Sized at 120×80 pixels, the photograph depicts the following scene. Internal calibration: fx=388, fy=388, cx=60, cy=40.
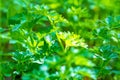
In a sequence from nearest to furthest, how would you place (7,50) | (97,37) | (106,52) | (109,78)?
(106,52), (97,37), (109,78), (7,50)

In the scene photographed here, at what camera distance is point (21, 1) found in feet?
10.3

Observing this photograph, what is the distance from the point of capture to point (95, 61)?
319cm

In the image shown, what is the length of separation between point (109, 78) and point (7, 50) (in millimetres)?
1126

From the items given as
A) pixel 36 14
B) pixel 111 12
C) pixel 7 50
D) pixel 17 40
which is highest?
pixel 111 12

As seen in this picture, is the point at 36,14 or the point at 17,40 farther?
the point at 36,14

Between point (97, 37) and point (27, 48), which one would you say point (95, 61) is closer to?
point (97, 37)

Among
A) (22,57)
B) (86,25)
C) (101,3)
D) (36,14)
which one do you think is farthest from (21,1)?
(101,3)

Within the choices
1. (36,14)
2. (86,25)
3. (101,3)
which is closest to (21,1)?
(36,14)

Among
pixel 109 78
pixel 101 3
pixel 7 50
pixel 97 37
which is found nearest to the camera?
pixel 97 37

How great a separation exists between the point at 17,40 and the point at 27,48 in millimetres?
159

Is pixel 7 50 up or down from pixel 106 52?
up

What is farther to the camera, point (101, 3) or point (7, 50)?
point (101, 3)

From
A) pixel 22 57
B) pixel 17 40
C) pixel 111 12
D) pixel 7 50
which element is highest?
pixel 111 12

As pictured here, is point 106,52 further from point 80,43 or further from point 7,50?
point 7,50
